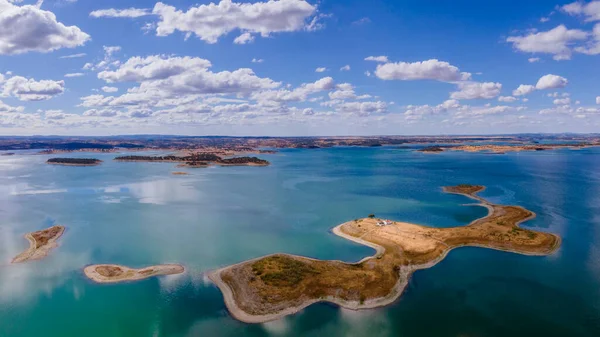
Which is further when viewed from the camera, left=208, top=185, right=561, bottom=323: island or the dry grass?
the dry grass

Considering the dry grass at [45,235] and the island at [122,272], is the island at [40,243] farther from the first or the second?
the island at [122,272]

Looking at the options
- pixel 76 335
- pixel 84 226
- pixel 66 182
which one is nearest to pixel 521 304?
pixel 76 335

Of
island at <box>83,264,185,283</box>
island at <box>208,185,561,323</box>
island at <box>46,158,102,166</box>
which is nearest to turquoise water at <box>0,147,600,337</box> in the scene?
island at <box>83,264,185,283</box>

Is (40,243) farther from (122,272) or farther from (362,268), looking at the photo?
(362,268)

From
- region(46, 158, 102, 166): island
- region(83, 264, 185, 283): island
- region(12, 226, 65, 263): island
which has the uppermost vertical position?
region(46, 158, 102, 166): island

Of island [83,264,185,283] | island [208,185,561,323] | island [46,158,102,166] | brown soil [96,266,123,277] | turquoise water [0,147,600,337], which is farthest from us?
island [46,158,102,166]

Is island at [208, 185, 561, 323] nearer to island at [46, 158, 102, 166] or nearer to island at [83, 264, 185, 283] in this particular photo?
island at [83, 264, 185, 283]
